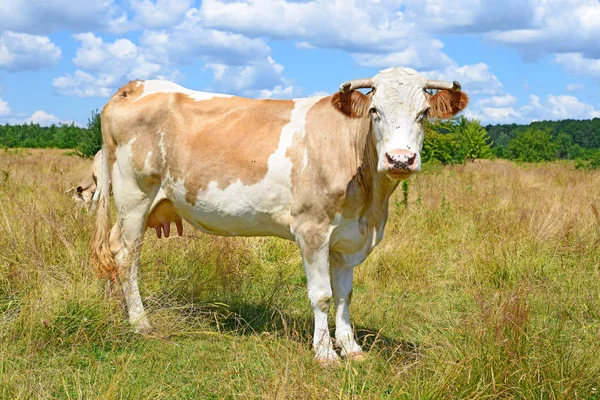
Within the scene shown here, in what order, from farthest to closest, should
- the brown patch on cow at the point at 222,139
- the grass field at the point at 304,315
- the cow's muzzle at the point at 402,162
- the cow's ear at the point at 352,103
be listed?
the brown patch on cow at the point at 222,139 < the cow's ear at the point at 352,103 < the cow's muzzle at the point at 402,162 < the grass field at the point at 304,315

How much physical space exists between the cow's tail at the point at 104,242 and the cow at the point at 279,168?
1cm

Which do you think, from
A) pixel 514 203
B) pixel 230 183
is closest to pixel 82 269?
pixel 230 183

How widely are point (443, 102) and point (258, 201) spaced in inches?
67.4

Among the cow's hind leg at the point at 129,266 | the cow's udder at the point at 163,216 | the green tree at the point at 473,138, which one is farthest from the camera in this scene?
the green tree at the point at 473,138

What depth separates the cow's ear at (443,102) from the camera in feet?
16.1

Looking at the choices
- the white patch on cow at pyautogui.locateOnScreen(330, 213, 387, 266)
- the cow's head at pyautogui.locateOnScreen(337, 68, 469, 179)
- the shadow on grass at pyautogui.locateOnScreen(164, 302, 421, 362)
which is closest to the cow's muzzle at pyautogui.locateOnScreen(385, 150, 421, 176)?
the cow's head at pyautogui.locateOnScreen(337, 68, 469, 179)

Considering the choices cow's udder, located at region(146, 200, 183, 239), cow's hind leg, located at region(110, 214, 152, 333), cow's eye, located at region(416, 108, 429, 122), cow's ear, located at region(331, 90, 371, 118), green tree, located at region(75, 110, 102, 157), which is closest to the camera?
cow's eye, located at region(416, 108, 429, 122)

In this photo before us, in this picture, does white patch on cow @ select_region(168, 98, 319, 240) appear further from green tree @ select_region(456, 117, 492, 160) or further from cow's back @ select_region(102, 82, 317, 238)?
green tree @ select_region(456, 117, 492, 160)

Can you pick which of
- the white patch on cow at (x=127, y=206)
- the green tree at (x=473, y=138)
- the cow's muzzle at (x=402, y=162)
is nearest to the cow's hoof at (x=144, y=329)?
the white patch on cow at (x=127, y=206)

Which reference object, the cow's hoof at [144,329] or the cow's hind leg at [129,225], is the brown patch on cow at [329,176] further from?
the cow's hind leg at [129,225]

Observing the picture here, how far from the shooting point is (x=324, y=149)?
5.18m

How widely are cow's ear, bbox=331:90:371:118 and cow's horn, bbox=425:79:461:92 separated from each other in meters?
0.48

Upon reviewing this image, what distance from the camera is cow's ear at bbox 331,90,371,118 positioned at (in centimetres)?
490

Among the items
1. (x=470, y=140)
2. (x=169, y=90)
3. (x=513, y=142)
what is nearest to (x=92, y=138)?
(x=169, y=90)
